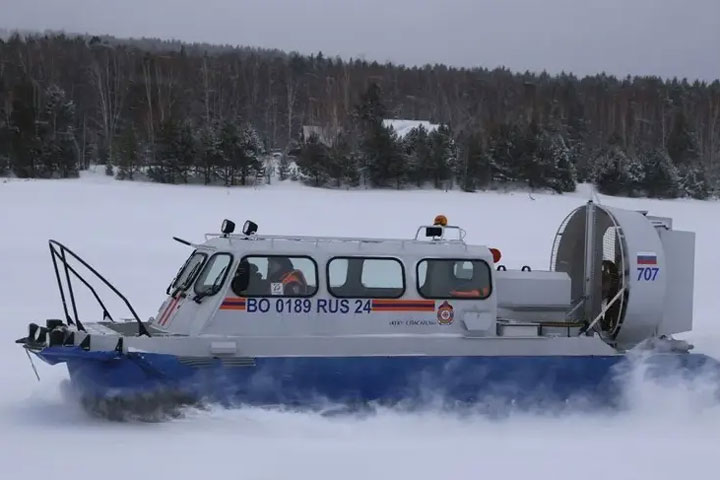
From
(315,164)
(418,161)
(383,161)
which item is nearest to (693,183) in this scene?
(418,161)

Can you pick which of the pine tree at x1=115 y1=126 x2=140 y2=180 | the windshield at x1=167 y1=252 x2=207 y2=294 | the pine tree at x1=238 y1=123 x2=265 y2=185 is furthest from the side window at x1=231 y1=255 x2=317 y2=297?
the pine tree at x1=115 y1=126 x2=140 y2=180

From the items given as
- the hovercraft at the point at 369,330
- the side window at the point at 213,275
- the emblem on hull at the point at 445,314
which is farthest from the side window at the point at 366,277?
the side window at the point at 213,275

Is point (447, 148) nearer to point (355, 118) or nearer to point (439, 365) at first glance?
point (355, 118)

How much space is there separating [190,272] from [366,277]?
76.5 inches

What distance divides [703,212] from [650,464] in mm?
29805

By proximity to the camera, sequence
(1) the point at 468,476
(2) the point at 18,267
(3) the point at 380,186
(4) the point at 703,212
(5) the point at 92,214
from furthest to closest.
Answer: (3) the point at 380,186 < (4) the point at 703,212 < (5) the point at 92,214 < (2) the point at 18,267 < (1) the point at 468,476

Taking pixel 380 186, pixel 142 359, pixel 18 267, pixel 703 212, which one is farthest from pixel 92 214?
pixel 703 212

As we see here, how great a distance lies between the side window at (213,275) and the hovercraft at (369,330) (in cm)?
1

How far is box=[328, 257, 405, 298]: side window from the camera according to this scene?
8.91 m

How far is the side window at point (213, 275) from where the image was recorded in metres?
8.68

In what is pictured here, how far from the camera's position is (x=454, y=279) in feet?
30.1

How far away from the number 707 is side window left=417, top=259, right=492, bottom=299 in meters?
1.65

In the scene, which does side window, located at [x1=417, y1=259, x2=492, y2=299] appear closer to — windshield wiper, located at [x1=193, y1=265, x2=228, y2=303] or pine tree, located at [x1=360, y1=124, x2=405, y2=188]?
windshield wiper, located at [x1=193, y1=265, x2=228, y2=303]

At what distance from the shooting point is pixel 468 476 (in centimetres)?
666
